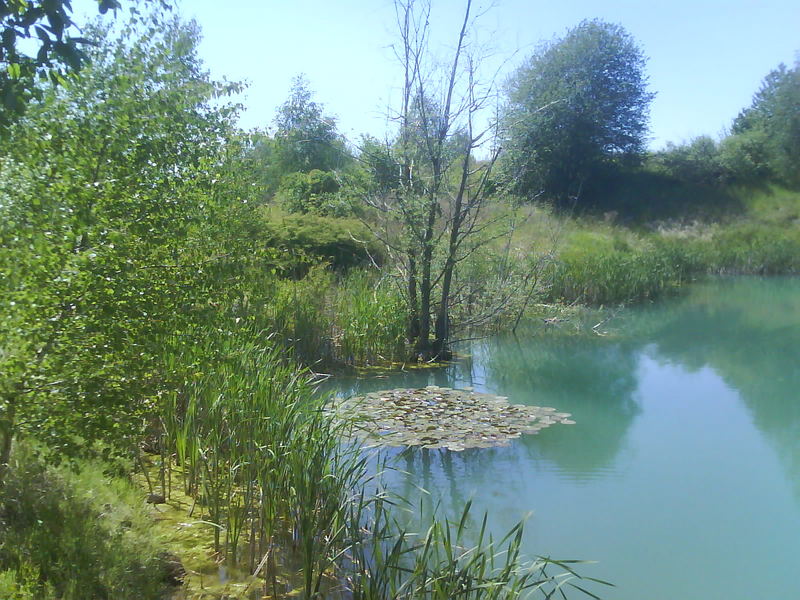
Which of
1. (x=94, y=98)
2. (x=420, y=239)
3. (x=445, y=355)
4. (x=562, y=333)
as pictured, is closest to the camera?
(x=94, y=98)

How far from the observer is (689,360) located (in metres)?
11.5

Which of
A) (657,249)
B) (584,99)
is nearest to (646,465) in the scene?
(657,249)

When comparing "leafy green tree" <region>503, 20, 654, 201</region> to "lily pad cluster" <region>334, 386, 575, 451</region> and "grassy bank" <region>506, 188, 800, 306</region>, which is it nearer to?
"grassy bank" <region>506, 188, 800, 306</region>

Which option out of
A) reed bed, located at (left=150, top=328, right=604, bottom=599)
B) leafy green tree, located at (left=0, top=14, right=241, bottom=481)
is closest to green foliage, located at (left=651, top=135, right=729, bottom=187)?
reed bed, located at (left=150, top=328, right=604, bottom=599)

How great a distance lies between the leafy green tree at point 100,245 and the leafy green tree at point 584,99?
23.9 metres

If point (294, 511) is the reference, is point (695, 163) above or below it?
above

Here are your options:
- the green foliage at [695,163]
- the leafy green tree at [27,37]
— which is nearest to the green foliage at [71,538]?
the leafy green tree at [27,37]

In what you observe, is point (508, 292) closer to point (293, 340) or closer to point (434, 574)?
point (293, 340)

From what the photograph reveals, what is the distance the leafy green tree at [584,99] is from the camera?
28.1 metres

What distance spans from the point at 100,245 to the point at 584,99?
91.8ft

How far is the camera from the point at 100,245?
10.2ft

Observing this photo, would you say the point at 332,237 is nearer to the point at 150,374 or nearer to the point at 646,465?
the point at 646,465

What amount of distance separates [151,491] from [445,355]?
6220 mm

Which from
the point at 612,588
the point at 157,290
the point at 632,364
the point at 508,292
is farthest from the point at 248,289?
the point at 632,364
